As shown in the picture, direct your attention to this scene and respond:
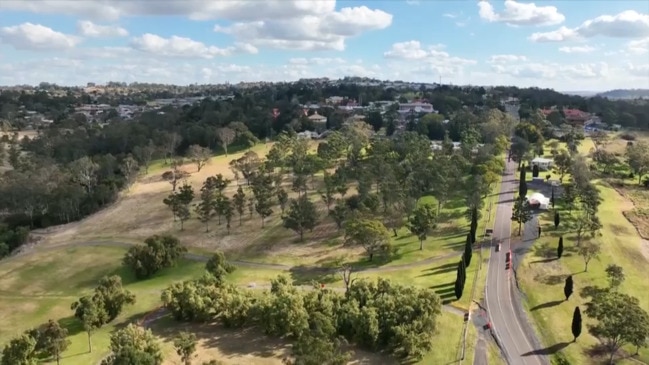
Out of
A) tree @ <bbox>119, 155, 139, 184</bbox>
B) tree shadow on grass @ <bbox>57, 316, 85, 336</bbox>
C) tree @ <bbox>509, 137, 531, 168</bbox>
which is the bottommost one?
tree shadow on grass @ <bbox>57, 316, 85, 336</bbox>

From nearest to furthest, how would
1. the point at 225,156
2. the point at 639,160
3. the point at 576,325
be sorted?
the point at 576,325
the point at 639,160
the point at 225,156

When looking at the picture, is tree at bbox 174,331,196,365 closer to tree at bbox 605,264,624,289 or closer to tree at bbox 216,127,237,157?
tree at bbox 605,264,624,289

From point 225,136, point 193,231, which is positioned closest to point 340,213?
point 193,231

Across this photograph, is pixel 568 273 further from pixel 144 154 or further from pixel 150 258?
pixel 144 154

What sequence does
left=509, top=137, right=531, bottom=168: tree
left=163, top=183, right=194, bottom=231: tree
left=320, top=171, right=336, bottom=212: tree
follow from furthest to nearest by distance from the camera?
1. left=509, top=137, right=531, bottom=168: tree
2. left=320, top=171, right=336, bottom=212: tree
3. left=163, top=183, right=194, bottom=231: tree

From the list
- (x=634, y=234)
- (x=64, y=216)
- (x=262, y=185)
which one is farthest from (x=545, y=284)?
(x=64, y=216)

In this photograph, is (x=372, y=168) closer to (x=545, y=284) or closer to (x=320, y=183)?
(x=320, y=183)

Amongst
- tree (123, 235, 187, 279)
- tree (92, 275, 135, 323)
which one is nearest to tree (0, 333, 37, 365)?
tree (92, 275, 135, 323)
